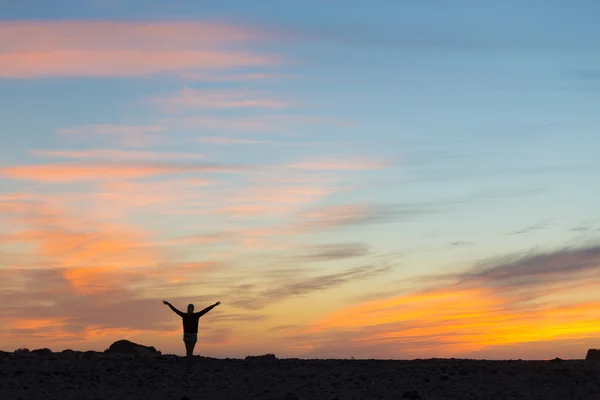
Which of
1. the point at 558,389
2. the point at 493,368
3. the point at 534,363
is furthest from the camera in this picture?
the point at 534,363

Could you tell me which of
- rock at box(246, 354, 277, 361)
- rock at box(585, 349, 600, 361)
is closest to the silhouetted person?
rock at box(246, 354, 277, 361)

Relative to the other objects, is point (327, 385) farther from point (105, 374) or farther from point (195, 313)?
point (105, 374)

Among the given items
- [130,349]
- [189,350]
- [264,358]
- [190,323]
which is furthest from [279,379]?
[130,349]

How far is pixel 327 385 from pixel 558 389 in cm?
882

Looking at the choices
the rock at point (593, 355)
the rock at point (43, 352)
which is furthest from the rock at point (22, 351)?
the rock at point (593, 355)

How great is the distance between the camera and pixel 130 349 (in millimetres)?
46781

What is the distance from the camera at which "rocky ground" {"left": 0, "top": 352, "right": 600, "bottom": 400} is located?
1378 inches

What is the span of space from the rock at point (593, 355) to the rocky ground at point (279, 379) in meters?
2.93

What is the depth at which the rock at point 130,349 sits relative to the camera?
4625cm

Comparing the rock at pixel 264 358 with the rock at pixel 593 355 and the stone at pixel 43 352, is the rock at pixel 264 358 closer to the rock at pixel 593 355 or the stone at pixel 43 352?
the stone at pixel 43 352

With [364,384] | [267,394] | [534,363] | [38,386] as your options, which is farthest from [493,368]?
[38,386]

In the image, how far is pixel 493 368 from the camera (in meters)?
40.8

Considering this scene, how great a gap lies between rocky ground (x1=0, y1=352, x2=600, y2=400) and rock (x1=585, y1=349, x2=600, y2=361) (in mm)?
2926

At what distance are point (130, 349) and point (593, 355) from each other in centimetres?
2194
